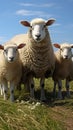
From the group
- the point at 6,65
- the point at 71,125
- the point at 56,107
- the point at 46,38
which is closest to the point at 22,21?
the point at 46,38

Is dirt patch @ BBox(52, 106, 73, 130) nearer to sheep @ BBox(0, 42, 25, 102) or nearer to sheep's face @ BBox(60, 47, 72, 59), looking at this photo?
sheep @ BBox(0, 42, 25, 102)

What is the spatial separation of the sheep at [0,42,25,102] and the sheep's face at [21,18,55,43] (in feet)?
1.56

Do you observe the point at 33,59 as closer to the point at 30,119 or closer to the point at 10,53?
the point at 10,53

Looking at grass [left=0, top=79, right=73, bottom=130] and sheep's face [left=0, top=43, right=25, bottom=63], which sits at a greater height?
sheep's face [left=0, top=43, right=25, bottom=63]

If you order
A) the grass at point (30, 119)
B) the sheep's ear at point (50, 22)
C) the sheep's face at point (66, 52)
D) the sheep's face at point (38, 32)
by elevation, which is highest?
the sheep's ear at point (50, 22)

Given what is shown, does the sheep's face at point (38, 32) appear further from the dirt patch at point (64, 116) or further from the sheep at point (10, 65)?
the dirt patch at point (64, 116)

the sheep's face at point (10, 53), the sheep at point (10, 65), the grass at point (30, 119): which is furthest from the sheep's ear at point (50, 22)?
the grass at point (30, 119)

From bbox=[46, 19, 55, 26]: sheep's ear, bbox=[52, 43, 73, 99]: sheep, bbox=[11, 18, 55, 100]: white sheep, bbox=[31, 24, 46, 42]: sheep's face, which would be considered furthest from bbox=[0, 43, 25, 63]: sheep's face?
bbox=[52, 43, 73, 99]: sheep

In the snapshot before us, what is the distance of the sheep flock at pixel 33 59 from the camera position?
9266 mm

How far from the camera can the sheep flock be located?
9.27 meters

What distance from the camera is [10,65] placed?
927cm

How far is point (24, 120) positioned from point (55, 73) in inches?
179

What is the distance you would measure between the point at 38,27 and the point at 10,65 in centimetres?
129

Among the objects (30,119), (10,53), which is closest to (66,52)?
(10,53)
